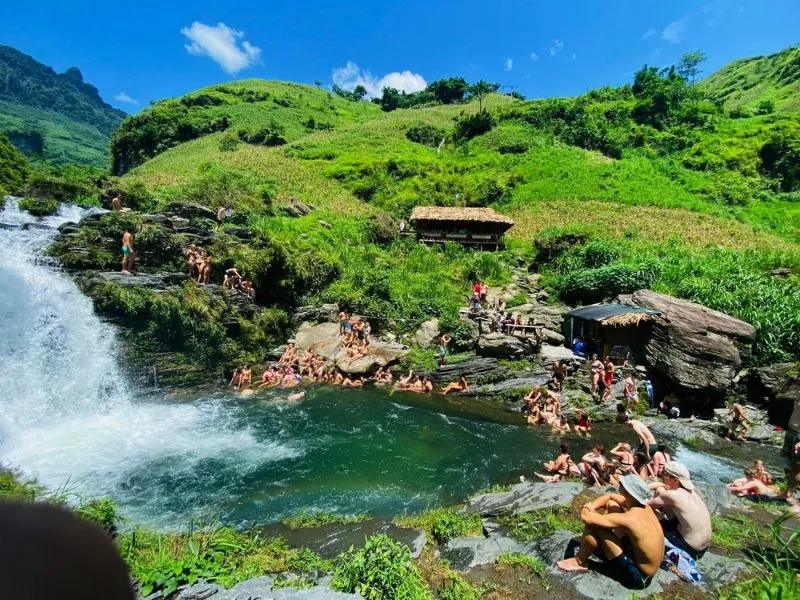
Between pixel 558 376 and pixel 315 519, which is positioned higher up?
pixel 558 376

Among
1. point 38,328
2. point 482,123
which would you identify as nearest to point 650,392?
point 38,328

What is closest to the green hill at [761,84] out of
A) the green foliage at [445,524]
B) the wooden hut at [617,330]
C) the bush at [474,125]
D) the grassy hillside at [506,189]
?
the grassy hillside at [506,189]

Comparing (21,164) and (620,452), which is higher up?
(21,164)

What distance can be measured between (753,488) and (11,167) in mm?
35068

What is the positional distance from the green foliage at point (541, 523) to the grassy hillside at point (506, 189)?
42.9 feet

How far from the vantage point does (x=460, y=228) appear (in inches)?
1261

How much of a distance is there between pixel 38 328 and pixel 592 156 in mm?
54505

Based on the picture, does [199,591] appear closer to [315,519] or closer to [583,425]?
[315,519]

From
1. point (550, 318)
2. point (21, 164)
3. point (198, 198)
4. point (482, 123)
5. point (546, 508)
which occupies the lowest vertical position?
point (546, 508)

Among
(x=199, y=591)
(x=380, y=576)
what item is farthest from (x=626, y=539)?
(x=199, y=591)

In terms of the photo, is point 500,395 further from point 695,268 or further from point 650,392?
point 695,268

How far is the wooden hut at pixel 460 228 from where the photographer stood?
103 feet

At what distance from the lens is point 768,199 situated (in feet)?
149

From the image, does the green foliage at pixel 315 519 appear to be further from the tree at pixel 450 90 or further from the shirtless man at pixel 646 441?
the tree at pixel 450 90
